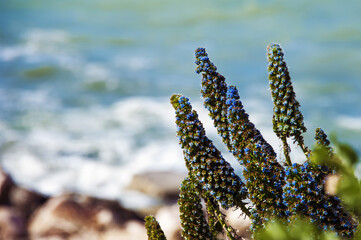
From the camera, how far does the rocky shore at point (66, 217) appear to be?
7.93m

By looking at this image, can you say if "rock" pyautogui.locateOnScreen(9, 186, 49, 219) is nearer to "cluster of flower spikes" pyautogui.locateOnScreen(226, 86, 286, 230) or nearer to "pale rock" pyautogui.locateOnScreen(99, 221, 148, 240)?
"pale rock" pyautogui.locateOnScreen(99, 221, 148, 240)

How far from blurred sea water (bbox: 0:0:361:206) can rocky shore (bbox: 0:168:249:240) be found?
178cm

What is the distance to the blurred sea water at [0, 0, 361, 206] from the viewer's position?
42.3ft

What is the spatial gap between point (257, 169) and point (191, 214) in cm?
31

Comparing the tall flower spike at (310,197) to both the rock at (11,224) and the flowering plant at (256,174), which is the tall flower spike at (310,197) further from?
the rock at (11,224)

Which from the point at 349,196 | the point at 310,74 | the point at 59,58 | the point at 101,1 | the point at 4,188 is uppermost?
the point at 101,1

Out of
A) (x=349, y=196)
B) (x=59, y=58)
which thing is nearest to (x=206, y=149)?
(x=349, y=196)

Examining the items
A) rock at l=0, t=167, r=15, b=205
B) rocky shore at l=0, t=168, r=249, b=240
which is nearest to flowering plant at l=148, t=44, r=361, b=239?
rocky shore at l=0, t=168, r=249, b=240

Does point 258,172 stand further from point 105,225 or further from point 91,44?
point 91,44

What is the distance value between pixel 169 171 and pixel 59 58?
10467mm

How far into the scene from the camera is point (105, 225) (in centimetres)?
823

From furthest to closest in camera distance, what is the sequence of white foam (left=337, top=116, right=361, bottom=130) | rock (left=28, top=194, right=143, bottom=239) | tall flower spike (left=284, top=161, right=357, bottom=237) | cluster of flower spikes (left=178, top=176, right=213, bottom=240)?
white foam (left=337, top=116, right=361, bottom=130) → rock (left=28, top=194, right=143, bottom=239) → cluster of flower spikes (left=178, top=176, right=213, bottom=240) → tall flower spike (left=284, top=161, right=357, bottom=237)

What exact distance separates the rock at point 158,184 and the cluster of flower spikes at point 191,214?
29.3 feet

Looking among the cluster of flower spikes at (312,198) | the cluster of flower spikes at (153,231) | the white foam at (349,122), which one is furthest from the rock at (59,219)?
the white foam at (349,122)
